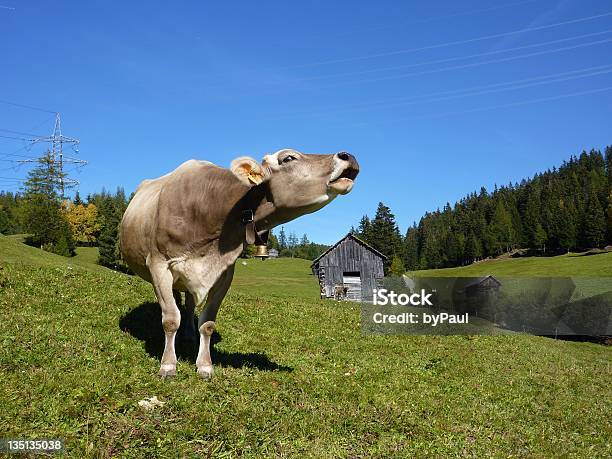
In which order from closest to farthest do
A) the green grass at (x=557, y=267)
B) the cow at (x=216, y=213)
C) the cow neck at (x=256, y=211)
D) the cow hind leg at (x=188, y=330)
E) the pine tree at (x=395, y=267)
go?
1. the cow at (x=216, y=213)
2. the cow neck at (x=256, y=211)
3. the cow hind leg at (x=188, y=330)
4. the green grass at (x=557, y=267)
5. the pine tree at (x=395, y=267)

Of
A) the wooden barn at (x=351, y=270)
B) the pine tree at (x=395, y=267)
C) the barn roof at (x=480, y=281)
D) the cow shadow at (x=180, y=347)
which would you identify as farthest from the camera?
the pine tree at (x=395, y=267)

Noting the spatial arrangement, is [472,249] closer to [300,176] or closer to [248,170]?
[300,176]

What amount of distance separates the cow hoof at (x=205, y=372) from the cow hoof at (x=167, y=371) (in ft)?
1.39

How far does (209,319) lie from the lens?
26.2 ft

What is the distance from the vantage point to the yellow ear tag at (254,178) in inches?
257

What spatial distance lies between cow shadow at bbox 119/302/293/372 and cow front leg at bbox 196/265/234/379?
3.12ft

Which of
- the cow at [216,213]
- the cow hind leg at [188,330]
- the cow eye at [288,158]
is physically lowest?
the cow hind leg at [188,330]

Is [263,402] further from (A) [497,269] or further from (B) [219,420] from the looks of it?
(A) [497,269]

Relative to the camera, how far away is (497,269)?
118m

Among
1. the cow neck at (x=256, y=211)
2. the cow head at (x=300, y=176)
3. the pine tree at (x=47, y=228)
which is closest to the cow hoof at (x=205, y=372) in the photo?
the cow neck at (x=256, y=211)

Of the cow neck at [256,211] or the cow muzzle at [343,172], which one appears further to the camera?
the cow neck at [256,211]

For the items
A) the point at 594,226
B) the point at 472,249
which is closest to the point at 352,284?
the point at 594,226

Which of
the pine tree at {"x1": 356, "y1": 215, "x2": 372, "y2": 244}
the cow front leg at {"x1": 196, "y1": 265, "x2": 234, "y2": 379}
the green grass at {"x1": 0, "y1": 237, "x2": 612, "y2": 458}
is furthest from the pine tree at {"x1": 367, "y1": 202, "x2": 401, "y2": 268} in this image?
the cow front leg at {"x1": 196, "y1": 265, "x2": 234, "y2": 379}

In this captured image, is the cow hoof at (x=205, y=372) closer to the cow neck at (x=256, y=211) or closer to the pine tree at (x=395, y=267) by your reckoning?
the cow neck at (x=256, y=211)
